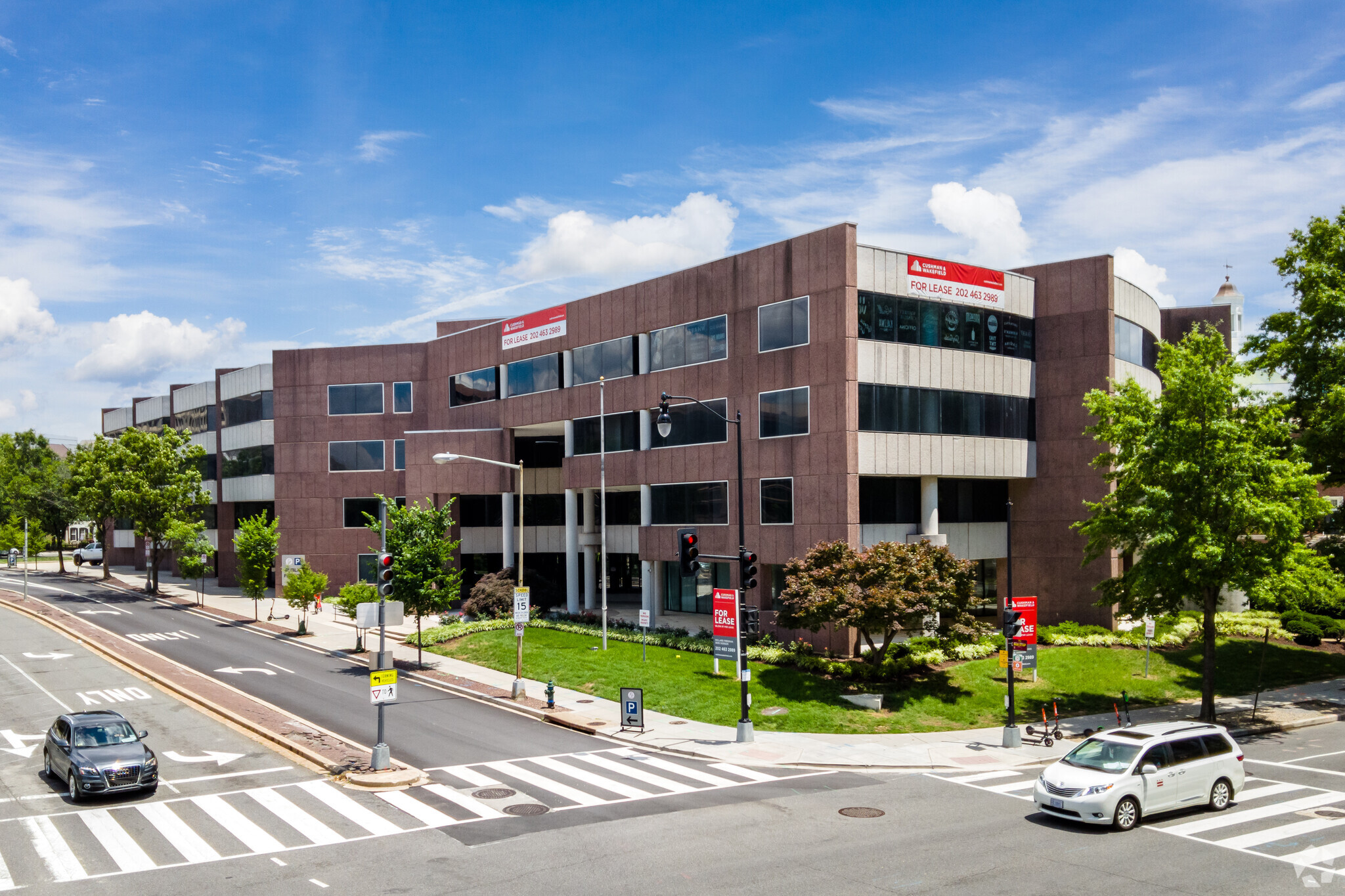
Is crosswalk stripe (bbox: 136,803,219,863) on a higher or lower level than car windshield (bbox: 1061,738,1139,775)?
lower

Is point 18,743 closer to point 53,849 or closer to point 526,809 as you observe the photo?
point 53,849

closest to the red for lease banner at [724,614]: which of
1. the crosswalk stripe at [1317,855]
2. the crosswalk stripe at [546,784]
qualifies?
the crosswalk stripe at [546,784]

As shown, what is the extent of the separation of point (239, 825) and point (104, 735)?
5.78 metres

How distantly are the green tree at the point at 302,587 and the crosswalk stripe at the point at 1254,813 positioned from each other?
43.4 metres

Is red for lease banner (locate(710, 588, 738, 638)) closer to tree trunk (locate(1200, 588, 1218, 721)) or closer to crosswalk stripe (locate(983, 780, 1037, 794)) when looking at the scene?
crosswalk stripe (locate(983, 780, 1037, 794))

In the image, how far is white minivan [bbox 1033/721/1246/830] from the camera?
18750mm

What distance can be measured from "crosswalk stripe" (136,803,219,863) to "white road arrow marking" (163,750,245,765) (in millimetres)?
4260

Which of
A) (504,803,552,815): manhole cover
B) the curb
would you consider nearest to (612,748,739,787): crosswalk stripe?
(504,803,552,815): manhole cover

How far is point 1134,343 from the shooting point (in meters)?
47.2

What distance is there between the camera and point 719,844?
17703 mm

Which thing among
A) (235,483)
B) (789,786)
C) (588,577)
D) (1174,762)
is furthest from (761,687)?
(235,483)

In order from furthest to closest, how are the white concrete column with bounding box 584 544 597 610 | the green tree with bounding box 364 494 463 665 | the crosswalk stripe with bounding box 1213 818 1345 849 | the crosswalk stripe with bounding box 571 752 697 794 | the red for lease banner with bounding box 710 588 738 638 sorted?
the white concrete column with bounding box 584 544 597 610, the green tree with bounding box 364 494 463 665, the red for lease banner with bounding box 710 588 738 638, the crosswalk stripe with bounding box 571 752 697 794, the crosswalk stripe with bounding box 1213 818 1345 849

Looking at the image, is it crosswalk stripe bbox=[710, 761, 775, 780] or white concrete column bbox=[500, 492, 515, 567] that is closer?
crosswalk stripe bbox=[710, 761, 775, 780]

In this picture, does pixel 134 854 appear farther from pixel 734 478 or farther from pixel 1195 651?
→ pixel 1195 651
